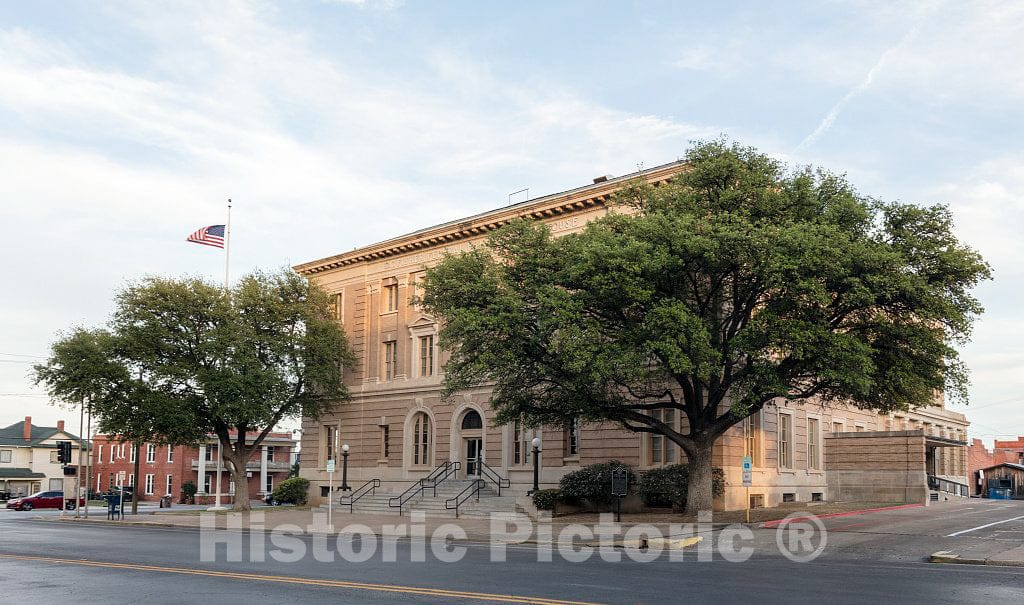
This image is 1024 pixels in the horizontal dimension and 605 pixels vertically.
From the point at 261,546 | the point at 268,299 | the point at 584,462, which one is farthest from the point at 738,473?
the point at 268,299

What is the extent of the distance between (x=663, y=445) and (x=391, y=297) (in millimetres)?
19315

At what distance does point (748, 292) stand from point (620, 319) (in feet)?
13.6

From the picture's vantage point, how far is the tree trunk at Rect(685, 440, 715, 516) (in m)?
→ 31.3

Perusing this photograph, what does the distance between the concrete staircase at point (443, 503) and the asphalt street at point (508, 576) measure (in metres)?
14.0

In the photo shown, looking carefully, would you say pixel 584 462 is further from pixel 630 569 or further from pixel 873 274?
pixel 630 569

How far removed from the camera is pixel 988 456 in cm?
9100

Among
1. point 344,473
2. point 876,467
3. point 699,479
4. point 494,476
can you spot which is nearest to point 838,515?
point 699,479

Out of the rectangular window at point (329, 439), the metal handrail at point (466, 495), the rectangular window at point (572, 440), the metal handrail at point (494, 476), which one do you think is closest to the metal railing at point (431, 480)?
the metal handrail at point (466, 495)

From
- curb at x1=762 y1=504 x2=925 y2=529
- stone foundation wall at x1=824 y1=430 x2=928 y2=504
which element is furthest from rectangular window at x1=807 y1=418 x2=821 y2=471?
curb at x1=762 y1=504 x2=925 y2=529

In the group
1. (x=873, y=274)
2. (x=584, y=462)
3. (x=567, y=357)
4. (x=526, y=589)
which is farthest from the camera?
(x=584, y=462)

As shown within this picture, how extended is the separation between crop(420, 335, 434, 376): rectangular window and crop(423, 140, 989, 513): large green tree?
15.2 metres

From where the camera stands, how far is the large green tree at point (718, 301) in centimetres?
2686

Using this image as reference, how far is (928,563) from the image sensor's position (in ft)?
64.7

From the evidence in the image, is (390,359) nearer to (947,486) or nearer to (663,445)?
(663,445)
